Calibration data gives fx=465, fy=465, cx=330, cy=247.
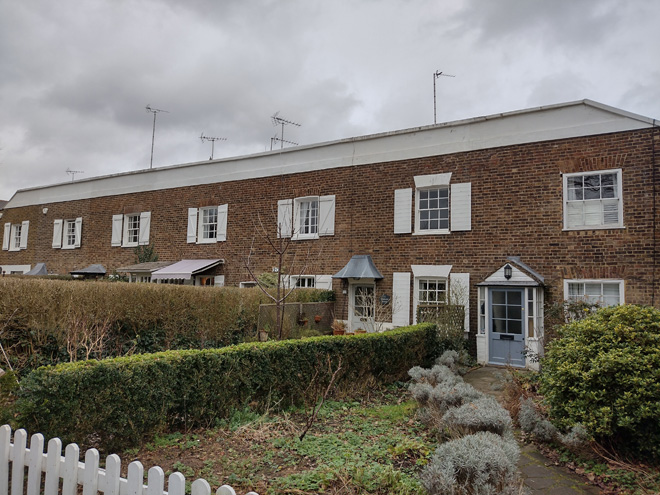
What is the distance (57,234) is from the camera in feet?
81.1

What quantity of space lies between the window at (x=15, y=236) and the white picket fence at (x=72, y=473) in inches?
1077

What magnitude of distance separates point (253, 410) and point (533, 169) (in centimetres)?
1025

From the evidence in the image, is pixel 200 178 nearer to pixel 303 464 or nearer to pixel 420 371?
pixel 420 371

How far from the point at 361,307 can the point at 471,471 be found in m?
11.7

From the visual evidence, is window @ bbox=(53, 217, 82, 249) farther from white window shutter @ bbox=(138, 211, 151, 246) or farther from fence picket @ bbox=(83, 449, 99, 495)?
fence picket @ bbox=(83, 449, 99, 495)

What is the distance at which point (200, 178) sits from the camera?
1998 centimetres

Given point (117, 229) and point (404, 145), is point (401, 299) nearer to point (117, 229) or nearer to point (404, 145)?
point (404, 145)

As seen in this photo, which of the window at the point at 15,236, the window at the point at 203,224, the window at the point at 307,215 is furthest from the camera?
the window at the point at 15,236

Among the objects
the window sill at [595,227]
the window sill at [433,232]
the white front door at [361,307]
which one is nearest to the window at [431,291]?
the window sill at [433,232]

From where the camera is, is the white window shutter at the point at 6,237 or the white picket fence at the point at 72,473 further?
the white window shutter at the point at 6,237

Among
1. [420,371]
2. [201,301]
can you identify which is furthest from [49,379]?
[420,371]

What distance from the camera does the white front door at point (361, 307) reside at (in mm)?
15250

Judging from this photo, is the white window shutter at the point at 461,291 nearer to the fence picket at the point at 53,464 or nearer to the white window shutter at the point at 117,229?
the fence picket at the point at 53,464

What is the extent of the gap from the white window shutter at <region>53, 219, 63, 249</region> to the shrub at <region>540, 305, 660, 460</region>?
25251 mm
